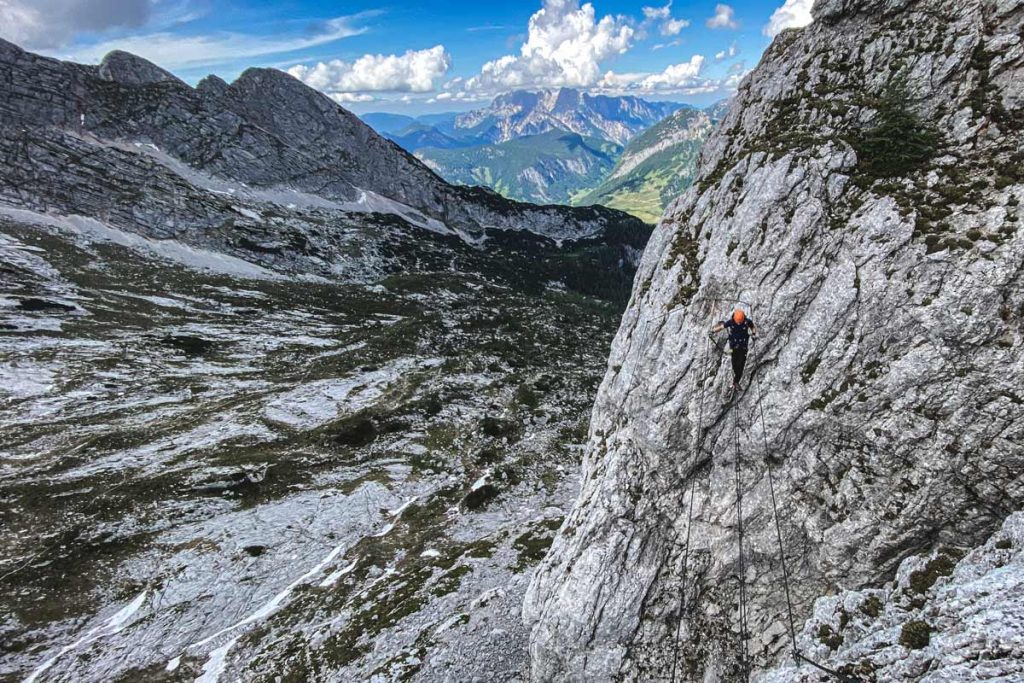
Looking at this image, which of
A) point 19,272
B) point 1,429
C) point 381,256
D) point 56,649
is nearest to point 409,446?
point 56,649

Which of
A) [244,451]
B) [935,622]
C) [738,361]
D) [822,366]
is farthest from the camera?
[244,451]

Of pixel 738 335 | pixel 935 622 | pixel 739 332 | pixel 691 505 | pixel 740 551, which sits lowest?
pixel 740 551

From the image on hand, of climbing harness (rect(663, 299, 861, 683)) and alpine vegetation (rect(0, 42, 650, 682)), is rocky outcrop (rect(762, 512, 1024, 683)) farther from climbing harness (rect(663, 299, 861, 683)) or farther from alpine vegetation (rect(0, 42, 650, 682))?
alpine vegetation (rect(0, 42, 650, 682))

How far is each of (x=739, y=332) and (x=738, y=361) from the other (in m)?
1.39

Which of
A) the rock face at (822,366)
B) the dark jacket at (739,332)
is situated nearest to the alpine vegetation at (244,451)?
the rock face at (822,366)

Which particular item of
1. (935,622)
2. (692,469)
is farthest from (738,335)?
(935,622)

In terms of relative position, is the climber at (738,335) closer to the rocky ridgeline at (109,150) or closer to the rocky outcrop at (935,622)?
the rocky outcrop at (935,622)

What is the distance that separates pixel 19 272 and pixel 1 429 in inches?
2768

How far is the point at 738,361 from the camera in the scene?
66.1 ft

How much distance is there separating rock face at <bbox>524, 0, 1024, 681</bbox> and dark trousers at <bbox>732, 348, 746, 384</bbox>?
3.06 ft

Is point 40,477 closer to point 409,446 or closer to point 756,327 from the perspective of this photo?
point 409,446

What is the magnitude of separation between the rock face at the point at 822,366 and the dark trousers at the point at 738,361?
Result: 932 mm

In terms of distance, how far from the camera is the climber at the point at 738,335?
766 inches

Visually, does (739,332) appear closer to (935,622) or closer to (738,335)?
(738,335)
